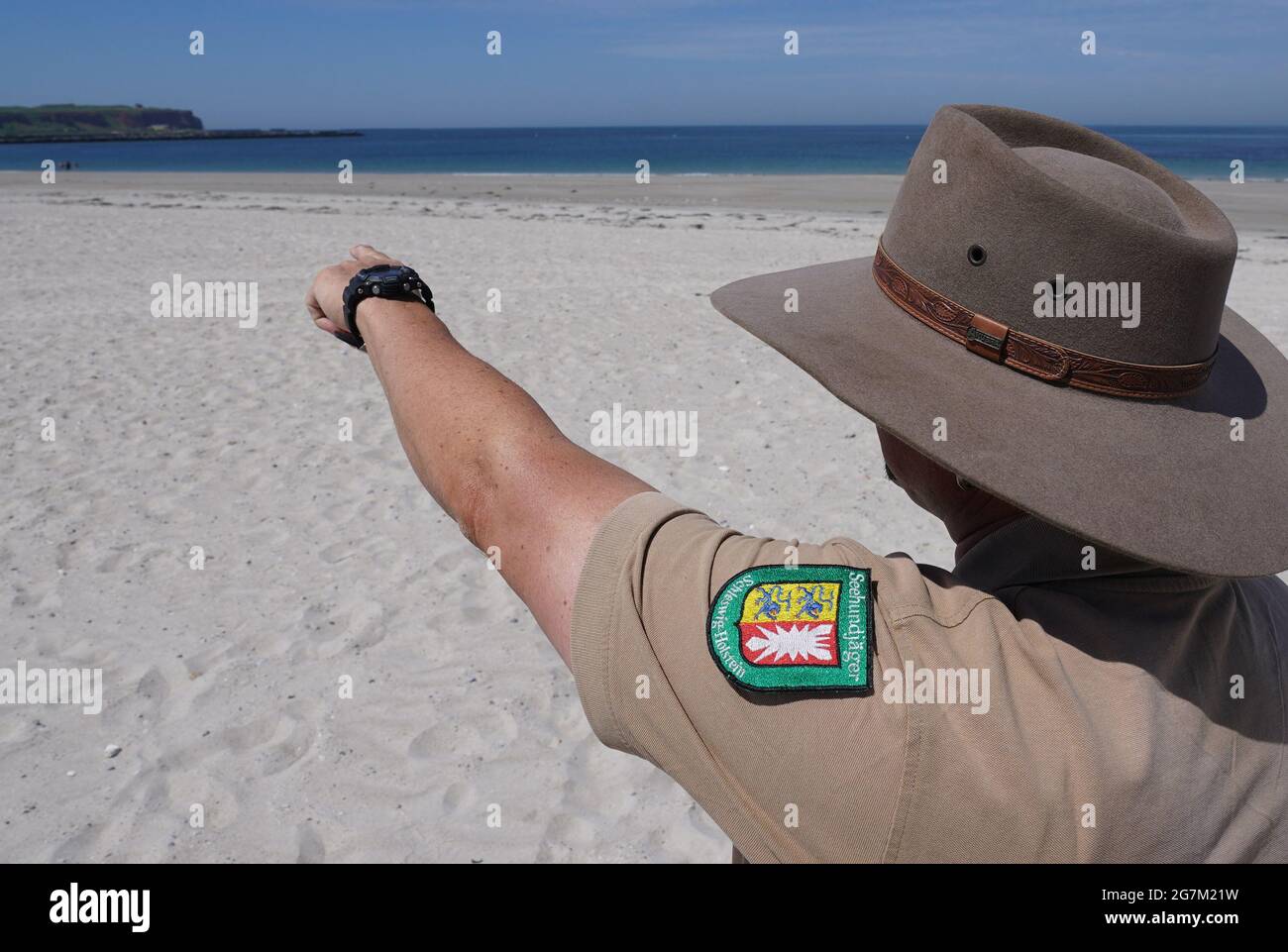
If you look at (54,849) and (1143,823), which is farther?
(54,849)

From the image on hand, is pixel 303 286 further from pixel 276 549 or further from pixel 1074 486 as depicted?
pixel 1074 486

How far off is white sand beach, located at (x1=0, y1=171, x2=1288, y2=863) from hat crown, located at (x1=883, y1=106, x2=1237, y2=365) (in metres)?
2.13

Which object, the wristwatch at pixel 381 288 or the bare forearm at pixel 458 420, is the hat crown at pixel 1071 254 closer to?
the bare forearm at pixel 458 420

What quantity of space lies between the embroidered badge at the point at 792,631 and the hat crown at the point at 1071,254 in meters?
0.46

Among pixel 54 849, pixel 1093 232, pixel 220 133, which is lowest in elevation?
pixel 54 849

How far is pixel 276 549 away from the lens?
181 inches

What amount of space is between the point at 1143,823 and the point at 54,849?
288 cm

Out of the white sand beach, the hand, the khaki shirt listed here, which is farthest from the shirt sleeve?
the white sand beach

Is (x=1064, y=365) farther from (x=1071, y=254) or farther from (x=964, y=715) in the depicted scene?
(x=964, y=715)

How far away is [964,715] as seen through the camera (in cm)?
99

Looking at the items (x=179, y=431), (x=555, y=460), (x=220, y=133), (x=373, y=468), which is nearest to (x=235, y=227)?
(x=179, y=431)

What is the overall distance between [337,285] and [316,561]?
10.5ft

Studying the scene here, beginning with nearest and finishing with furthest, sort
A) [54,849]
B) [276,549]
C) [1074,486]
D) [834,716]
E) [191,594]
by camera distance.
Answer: [834,716], [1074,486], [54,849], [191,594], [276,549]

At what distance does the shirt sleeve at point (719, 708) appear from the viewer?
998 mm
